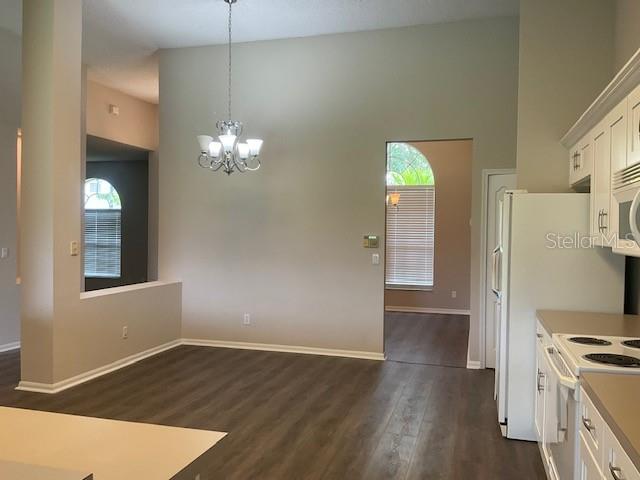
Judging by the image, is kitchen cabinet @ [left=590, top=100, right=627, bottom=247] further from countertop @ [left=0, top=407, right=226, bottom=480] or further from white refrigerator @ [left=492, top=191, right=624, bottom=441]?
countertop @ [left=0, top=407, right=226, bottom=480]

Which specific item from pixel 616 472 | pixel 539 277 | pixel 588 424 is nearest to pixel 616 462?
pixel 616 472

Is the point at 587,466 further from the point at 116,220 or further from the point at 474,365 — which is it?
the point at 116,220

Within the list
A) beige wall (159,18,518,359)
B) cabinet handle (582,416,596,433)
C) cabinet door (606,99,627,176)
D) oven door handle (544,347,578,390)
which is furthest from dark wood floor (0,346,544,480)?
cabinet door (606,99,627,176)

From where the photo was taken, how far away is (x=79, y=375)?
15.5 ft

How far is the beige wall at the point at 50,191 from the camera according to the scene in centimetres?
441

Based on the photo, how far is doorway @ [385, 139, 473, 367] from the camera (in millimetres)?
8891

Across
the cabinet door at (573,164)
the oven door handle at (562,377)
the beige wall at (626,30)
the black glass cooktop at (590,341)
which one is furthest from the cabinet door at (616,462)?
the beige wall at (626,30)

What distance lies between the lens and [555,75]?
163 inches

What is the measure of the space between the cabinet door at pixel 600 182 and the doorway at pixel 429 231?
213 inches

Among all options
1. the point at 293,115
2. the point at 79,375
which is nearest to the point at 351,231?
the point at 293,115

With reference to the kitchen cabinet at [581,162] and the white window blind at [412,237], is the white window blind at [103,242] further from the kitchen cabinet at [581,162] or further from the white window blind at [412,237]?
the kitchen cabinet at [581,162]

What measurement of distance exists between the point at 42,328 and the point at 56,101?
1.90 metres

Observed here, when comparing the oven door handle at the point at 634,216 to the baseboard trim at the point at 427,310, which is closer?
the oven door handle at the point at 634,216

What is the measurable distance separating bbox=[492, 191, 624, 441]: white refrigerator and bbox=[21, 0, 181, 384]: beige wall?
3558mm
